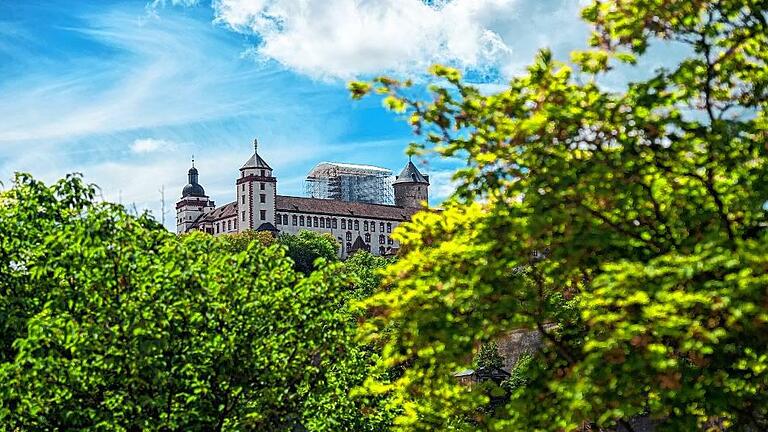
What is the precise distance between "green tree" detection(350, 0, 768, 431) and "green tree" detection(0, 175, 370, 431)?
22.5 feet

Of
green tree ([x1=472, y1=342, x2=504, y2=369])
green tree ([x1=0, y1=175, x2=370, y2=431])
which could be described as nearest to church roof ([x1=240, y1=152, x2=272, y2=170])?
green tree ([x1=472, y1=342, x2=504, y2=369])

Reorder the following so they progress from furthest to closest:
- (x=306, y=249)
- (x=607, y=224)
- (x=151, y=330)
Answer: (x=306, y=249) < (x=151, y=330) < (x=607, y=224)

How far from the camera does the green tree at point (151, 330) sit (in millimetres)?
18781

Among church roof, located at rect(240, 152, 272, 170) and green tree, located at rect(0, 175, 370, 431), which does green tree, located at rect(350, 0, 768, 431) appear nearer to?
green tree, located at rect(0, 175, 370, 431)

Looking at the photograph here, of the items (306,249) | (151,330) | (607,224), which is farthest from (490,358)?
(306,249)

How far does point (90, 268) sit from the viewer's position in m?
19.8

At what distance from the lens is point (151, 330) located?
19047mm

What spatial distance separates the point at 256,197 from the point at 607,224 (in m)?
181

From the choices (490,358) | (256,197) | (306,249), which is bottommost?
(490,358)

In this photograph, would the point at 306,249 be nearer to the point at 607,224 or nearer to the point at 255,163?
the point at 255,163

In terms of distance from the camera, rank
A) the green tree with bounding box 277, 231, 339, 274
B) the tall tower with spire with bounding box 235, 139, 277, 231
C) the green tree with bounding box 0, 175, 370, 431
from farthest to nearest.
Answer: the tall tower with spire with bounding box 235, 139, 277, 231
the green tree with bounding box 277, 231, 339, 274
the green tree with bounding box 0, 175, 370, 431

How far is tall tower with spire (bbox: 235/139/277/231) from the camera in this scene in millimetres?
189750

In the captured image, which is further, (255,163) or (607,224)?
(255,163)

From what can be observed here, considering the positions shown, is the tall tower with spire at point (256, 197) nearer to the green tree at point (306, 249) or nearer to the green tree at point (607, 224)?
the green tree at point (306, 249)
